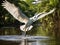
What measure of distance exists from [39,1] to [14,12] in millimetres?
31823

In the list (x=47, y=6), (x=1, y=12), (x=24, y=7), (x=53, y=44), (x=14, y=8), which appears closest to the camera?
(x=14, y=8)

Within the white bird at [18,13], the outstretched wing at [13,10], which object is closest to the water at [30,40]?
the white bird at [18,13]

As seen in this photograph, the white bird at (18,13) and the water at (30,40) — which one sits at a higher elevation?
the white bird at (18,13)

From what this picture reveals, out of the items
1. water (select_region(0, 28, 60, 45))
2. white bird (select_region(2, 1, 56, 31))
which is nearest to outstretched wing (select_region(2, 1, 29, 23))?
white bird (select_region(2, 1, 56, 31))

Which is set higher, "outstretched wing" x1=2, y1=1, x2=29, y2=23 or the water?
"outstretched wing" x1=2, y1=1, x2=29, y2=23

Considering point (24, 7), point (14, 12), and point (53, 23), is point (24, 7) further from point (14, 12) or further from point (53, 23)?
point (14, 12)

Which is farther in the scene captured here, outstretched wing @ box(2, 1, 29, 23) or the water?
the water

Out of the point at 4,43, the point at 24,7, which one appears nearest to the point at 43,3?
the point at 24,7

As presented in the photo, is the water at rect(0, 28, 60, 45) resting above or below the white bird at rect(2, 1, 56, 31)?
below

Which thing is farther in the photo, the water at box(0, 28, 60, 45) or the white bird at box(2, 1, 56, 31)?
the water at box(0, 28, 60, 45)

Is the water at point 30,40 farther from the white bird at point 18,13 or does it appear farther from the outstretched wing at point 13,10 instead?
the outstretched wing at point 13,10

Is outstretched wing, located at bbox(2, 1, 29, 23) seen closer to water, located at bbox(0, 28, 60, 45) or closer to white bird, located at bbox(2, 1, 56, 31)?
white bird, located at bbox(2, 1, 56, 31)

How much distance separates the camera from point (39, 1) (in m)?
45.0

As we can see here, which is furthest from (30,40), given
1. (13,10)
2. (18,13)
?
(13,10)
